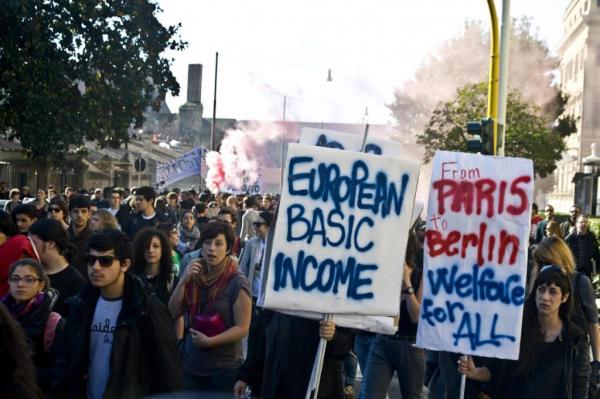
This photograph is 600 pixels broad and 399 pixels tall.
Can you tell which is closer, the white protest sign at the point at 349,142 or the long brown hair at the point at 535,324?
the long brown hair at the point at 535,324

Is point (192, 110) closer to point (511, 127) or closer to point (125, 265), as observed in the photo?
point (511, 127)

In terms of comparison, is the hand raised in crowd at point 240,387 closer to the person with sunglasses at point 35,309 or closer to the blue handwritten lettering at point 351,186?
the person with sunglasses at point 35,309

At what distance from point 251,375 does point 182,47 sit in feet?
73.9

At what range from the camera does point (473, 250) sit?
5621 mm

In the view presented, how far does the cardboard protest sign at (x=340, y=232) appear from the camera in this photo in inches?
205

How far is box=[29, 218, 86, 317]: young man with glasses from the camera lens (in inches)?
252

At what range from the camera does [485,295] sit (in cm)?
559

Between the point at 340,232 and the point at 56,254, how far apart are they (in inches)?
83.7

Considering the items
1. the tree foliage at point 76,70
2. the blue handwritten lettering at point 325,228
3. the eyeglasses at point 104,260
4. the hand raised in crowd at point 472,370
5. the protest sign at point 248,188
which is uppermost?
the tree foliage at point 76,70

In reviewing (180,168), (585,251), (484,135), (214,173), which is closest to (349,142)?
(484,135)

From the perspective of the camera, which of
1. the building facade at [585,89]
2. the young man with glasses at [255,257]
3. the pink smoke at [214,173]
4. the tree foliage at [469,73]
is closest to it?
the young man with glasses at [255,257]

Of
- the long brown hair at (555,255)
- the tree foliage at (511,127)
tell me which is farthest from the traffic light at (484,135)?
the tree foliage at (511,127)

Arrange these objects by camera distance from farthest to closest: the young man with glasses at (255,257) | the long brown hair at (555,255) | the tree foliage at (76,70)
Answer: the tree foliage at (76,70) < the young man with glasses at (255,257) < the long brown hair at (555,255)

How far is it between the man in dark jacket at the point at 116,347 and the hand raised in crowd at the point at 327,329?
710mm
